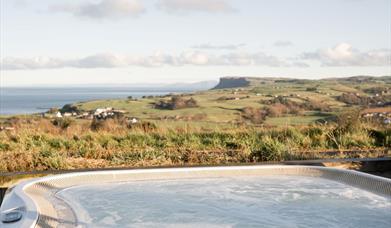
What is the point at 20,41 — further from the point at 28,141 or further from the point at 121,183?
the point at 121,183

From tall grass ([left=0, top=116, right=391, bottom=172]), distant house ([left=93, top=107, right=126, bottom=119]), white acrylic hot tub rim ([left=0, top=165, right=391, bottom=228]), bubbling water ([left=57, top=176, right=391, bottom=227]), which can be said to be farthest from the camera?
distant house ([left=93, top=107, right=126, bottom=119])

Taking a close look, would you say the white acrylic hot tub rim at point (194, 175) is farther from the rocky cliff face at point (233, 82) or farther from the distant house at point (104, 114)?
the rocky cliff face at point (233, 82)

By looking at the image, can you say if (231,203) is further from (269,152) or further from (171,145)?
(171,145)

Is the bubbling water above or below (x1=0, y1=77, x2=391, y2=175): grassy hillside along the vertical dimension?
below

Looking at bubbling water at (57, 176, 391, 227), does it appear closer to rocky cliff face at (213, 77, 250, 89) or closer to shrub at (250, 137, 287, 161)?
shrub at (250, 137, 287, 161)

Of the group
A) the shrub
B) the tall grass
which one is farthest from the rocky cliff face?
the shrub

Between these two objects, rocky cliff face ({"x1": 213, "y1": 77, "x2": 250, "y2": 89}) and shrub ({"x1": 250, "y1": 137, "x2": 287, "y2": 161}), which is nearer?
shrub ({"x1": 250, "y1": 137, "x2": 287, "y2": 161})

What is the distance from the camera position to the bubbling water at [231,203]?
357 cm

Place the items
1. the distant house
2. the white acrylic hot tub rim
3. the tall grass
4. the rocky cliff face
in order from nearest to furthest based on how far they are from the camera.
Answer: the white acrylic hot tub rim → the tall grass → the distant house → the rocky cliff face

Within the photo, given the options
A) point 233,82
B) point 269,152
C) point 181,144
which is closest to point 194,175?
point 269,152

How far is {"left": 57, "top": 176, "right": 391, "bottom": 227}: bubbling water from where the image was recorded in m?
3.57

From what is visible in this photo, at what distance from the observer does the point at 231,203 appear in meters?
4.08

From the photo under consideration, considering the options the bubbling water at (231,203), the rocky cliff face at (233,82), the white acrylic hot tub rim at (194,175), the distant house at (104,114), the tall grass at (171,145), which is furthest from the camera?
the rocky cliff face at (233,82)

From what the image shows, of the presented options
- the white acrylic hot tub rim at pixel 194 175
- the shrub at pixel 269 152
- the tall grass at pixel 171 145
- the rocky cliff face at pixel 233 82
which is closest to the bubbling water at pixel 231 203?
the white acrylic hot tub rim at pixel 194 175
